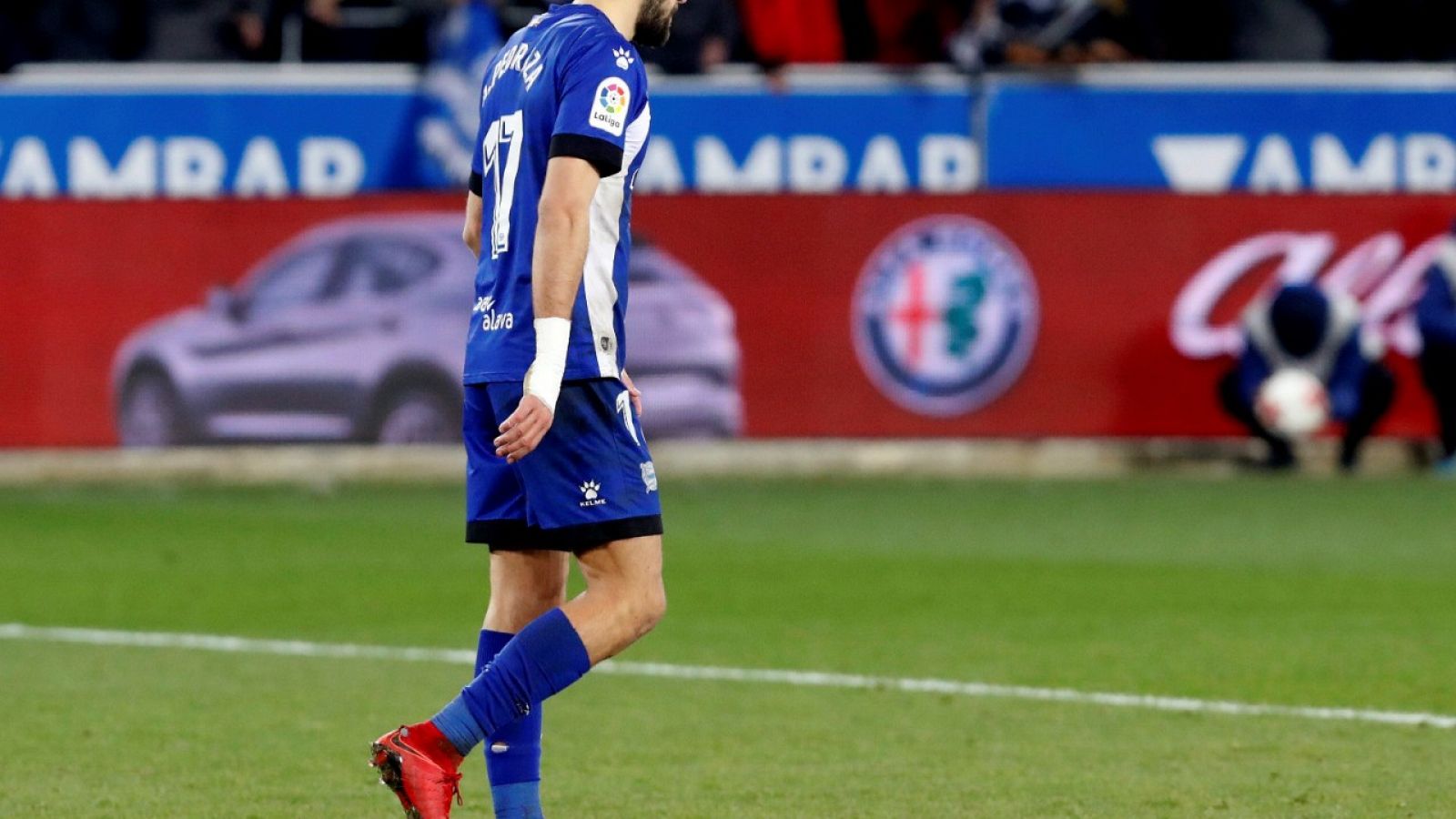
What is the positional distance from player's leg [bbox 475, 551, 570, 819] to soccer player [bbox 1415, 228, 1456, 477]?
12.4m

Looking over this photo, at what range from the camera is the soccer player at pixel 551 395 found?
225 inches

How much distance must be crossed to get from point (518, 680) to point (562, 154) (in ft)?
3.56

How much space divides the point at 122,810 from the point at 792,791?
163 cm

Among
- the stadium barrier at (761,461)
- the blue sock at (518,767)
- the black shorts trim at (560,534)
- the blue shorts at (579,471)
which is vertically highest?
the blue shorts at (579,471)

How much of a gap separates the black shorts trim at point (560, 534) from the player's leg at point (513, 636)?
2.0 inches

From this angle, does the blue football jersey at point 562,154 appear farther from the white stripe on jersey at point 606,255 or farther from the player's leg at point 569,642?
the player's leg at point 569,642

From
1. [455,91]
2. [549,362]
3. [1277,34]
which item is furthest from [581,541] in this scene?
[1277,34]

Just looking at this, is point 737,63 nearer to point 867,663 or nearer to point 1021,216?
point 1021,216

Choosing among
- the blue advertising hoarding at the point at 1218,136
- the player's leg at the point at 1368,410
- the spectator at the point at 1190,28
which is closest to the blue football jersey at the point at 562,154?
the player's leg at the point at 1368,410

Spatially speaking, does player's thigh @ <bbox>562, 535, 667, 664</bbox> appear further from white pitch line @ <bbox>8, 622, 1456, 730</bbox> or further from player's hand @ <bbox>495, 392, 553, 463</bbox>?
white pitch line @ <bbox>8, 622, 1456, 730</bbox>

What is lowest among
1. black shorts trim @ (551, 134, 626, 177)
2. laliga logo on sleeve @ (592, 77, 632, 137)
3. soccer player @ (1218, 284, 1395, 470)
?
soccer player @ (1218, 284, 1395, 470)

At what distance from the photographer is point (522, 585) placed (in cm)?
612

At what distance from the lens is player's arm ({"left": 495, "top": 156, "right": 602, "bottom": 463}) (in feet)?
18.7

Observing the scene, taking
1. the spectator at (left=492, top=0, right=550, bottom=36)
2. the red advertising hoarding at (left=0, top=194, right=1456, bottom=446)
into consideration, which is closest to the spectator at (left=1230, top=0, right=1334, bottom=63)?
the red advertising hoarding at (left=0, top=194, right=1456, bottom=446)
